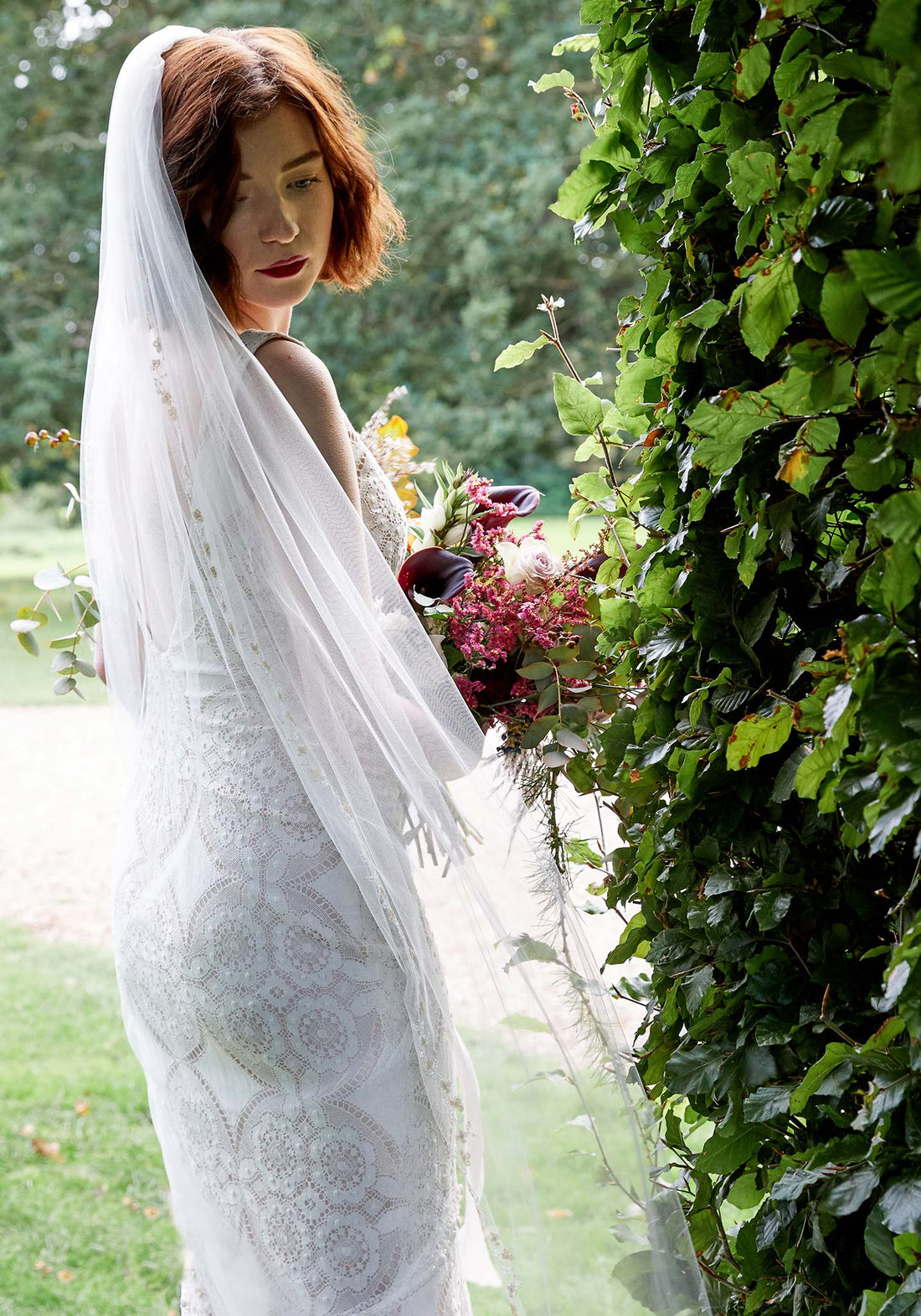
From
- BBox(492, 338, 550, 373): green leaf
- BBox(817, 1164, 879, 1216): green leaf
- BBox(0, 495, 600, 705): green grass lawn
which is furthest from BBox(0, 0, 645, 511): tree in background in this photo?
BBox(817, 1164, 879, 1216): green leaf

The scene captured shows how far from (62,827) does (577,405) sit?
571 cm

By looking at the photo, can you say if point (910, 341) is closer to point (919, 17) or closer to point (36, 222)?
point (919, 17)

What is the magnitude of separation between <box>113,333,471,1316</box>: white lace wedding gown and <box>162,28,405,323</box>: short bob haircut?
16 cm

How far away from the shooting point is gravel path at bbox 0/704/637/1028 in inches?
214

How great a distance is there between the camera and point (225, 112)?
1.58m

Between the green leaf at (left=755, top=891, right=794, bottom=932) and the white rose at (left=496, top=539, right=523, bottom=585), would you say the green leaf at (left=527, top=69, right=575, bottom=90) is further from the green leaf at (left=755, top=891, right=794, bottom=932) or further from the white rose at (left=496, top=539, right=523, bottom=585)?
the green leaf at (left=755, top=891, right=794, bottom=932)

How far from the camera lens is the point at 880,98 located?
790 millimetres

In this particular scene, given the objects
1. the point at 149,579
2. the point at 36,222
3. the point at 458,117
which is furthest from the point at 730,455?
the point at 36,222

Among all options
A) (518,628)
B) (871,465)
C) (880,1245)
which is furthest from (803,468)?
(518,628)

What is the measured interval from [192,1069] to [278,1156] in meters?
0.17

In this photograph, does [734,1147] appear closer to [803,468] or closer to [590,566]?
[803,468]

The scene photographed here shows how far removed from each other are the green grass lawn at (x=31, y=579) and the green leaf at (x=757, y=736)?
568 centimetres

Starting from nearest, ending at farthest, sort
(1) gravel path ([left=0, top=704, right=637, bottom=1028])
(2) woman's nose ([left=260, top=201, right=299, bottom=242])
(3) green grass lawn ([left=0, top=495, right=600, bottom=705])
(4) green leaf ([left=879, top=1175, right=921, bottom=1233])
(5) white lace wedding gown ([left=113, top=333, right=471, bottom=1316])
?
(4) green leaf ([left=879, top=1175, right=921, bottom=1233]) → (5) white lace wedding gown ([left=113, top=333, right=471, bottom=1316]) → (2) woman's nose ([left=260, top=201, right=299, bottom=242]) → (1) gravel path ([left=0, top=704, right=637, bottom=1028]) → (3) green grass lawn ([left=0, top=495, right=600, bottom=705])

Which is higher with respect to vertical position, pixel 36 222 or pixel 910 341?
pixel 910 341
